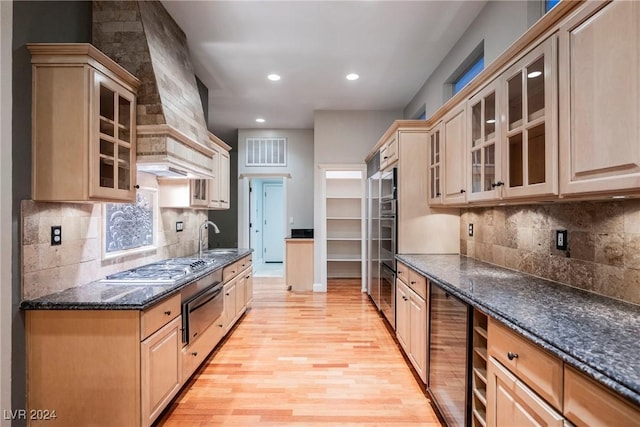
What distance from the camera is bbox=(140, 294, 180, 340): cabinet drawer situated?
181cm

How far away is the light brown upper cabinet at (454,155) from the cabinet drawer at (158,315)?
230 centimetres

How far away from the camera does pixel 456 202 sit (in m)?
2.70

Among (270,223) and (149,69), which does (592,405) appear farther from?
(270,223)

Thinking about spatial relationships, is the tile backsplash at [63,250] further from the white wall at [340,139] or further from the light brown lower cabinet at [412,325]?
the white wall at [340,139]

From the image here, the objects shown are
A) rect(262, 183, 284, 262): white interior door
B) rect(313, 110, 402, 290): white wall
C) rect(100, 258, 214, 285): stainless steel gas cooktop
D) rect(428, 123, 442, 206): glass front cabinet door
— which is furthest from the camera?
rect(262, 183, 284, 262): white interior door

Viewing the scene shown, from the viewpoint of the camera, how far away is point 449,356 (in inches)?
75.9

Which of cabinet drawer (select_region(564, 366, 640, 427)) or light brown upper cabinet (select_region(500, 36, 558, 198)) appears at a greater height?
light brown upper cabinet (select_region(500, 36, 558, 198))

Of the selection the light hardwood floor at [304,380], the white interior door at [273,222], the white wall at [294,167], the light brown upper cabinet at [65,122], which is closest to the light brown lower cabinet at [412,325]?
the light hardwood floor at [304,380]

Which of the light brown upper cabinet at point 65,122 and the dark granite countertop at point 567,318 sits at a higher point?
the light brown upper cabinet at point 65,122

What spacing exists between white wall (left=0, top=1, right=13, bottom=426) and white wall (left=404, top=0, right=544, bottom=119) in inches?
123

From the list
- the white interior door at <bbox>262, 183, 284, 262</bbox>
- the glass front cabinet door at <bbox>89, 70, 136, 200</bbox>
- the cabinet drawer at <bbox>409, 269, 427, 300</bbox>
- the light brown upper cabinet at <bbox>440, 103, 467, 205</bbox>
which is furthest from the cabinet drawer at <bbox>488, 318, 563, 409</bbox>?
the white interior door at <bbox>262, 183, 284, 262</bbox>

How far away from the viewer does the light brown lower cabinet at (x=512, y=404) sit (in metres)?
1.09

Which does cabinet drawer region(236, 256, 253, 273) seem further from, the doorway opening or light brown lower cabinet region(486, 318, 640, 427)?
the doorway opening

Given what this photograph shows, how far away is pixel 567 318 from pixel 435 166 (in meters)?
2.08
